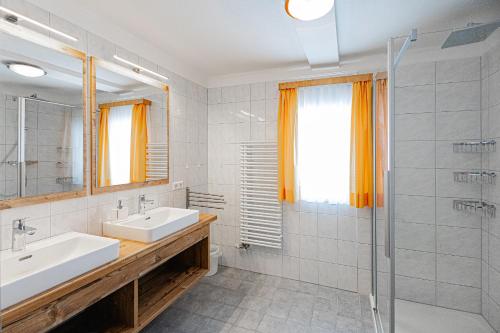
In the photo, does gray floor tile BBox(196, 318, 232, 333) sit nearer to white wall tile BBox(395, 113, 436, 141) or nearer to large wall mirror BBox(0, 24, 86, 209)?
large wall mirror BBox(0, 24, 86, 209)

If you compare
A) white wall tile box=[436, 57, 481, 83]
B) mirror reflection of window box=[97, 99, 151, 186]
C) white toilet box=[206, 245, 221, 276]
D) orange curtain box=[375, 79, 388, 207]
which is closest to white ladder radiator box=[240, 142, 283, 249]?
white toilet box=[206, 245, 221, 276]

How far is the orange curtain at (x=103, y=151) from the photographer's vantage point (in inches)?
76.6

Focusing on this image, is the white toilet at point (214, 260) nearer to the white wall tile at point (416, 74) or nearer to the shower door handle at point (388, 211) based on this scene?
the shower door handle at point (388, 211)

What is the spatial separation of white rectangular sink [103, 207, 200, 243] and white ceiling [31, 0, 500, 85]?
1475 millimetres

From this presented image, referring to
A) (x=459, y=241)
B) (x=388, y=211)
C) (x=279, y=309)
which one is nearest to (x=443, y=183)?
(x=459, y=241)

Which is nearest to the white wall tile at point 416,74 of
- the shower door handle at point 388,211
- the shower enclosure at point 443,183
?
the shower enclosure at point 443,183

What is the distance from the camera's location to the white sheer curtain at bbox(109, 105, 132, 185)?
205 centimetres

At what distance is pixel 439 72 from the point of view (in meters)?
1.78

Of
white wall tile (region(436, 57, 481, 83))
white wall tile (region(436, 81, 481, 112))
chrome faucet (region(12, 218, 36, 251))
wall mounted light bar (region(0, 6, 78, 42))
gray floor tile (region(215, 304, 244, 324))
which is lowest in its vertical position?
gray floor tile (region(215, 304, 244, 324))

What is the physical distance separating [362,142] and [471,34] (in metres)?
1.18

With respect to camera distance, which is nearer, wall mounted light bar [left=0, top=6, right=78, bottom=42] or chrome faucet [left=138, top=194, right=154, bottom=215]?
wall mounted light bar [left=0, top=6, right=78, bottom=42]

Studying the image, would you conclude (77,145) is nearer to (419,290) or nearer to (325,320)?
(325,320)

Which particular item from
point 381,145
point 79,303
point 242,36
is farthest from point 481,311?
point 242,36

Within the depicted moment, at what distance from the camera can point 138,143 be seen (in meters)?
2.31
